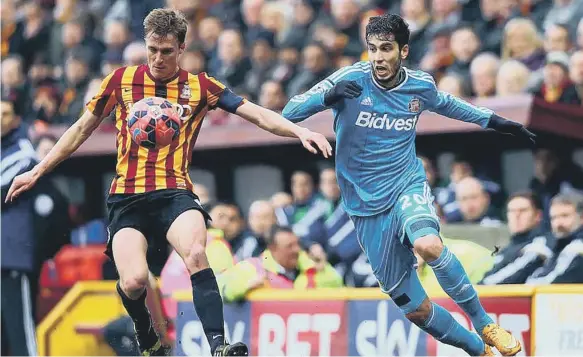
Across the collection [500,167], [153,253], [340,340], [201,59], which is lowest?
[340,340]

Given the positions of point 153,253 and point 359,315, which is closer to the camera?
point 359,315

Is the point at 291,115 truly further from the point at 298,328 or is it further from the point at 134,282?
the point at 298,328

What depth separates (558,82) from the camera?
40.9 ft

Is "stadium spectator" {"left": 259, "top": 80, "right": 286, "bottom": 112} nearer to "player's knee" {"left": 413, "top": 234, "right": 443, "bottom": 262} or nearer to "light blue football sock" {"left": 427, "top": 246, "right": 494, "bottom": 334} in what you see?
"light blue football sock" {"left": 427, "top": 246, "right": 494, "bottom": 334}

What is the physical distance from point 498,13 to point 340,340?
173 inches

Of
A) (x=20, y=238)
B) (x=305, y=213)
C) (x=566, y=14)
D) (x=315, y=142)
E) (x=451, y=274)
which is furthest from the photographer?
(x=305, y=213)

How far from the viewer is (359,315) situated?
1111cm

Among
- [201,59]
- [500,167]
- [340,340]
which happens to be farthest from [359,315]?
[201,59]

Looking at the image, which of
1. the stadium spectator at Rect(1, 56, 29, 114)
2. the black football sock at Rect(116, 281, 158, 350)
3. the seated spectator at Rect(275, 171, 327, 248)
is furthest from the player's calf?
the stadium spectator at Rect(1, 56, 29, 114)

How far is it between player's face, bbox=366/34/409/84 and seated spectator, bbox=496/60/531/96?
370cm

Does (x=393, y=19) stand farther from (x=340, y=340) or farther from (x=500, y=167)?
(x=500, y=167)

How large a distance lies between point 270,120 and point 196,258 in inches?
40.4

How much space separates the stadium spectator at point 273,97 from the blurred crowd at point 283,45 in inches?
0.4

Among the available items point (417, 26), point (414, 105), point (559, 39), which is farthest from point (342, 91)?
point (417, 26)
